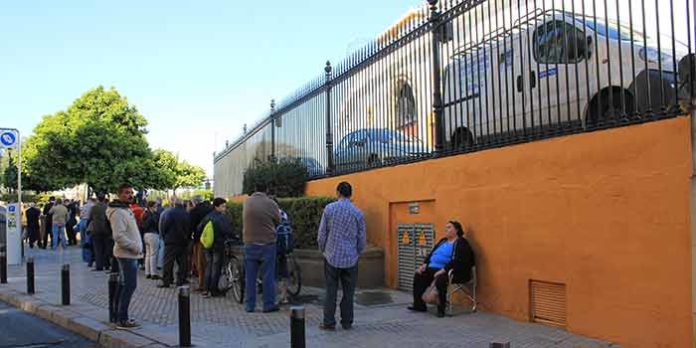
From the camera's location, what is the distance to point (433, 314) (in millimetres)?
8320

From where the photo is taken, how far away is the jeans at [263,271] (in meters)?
8.95

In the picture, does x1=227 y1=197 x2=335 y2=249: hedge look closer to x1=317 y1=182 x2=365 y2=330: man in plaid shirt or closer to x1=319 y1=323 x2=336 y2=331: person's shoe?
x1=317 y1=182 x2=365 y2=330: man in plaid shirt

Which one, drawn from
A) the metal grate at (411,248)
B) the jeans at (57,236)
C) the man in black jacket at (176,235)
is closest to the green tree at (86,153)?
the jeans at (57,236)

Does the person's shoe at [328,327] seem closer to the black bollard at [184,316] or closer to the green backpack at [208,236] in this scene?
the black bollard at [184,316]

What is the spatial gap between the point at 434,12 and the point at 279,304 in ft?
15.1

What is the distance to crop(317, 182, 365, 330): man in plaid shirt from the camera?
769 centimetres

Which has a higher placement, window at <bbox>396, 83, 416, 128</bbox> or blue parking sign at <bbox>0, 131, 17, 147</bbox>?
blue parking sign at <bbox>0, 131, 17, 147</bbox>

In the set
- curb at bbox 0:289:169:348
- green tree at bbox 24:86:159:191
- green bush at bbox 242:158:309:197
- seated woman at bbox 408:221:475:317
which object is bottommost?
curb at bbox 0:289:169:348

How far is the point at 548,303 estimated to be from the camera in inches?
291

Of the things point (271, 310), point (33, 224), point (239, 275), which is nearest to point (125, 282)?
point (271, 310)

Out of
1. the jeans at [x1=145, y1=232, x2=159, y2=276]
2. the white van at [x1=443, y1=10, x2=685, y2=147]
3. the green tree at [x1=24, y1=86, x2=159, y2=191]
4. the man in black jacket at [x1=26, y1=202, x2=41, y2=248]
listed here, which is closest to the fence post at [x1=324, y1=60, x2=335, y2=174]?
the jeans at [x1=145, y1=232, x2=159, y2=276]

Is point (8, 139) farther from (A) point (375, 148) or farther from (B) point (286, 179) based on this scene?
(A) point (375, 148)

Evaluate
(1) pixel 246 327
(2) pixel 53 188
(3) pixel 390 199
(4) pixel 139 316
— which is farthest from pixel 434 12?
(2) pixel 53 188

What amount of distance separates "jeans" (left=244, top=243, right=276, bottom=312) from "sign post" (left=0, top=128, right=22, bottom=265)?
373 inches
